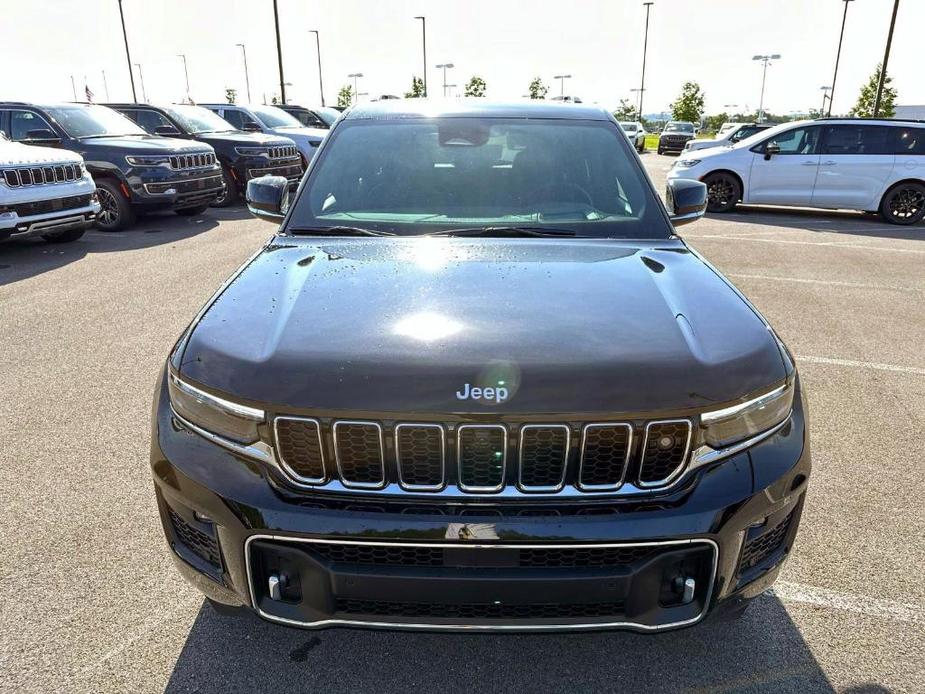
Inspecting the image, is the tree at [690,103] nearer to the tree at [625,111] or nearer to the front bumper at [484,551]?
the tree at [625,111]

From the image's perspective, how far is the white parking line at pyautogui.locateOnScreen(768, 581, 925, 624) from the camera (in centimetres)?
261

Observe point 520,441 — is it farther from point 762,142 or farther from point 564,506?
point 762,142

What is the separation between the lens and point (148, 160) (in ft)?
35.8

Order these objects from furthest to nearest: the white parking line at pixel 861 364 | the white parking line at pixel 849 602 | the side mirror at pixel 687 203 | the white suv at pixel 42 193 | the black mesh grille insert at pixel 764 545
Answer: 1. the white suv at pixel 42 193
2. the white parking line at pixel 861 364
3. the side mirror at pixel 687 203
4. the white parking line at pixel 849 602
5. the black mesh grille insert at pixel 764 545

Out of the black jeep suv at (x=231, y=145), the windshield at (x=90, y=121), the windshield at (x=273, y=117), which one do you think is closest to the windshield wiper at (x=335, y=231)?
the windshield at (x=90, y=121)

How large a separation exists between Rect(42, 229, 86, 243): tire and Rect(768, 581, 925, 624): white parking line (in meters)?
10.4

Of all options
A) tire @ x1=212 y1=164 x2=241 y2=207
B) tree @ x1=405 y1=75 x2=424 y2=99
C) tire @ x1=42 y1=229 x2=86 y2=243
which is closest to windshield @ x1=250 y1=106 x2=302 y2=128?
tire @ x1=212 y1=164 x2=241 y2=207

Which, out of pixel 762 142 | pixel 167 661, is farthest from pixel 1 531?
pixel 762 142

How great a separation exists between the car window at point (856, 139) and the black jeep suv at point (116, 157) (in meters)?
10.9

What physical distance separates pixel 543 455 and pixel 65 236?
34.7ft

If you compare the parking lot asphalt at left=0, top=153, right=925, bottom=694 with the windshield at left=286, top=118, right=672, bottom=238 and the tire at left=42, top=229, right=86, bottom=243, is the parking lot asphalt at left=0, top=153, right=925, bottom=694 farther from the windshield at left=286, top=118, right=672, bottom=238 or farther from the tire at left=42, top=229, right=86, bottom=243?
the tire at left=42, top=229, right=86, bottom=243

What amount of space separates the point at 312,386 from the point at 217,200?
11.7 metres

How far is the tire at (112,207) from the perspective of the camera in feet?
36.2

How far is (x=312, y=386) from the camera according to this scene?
1876 mm
